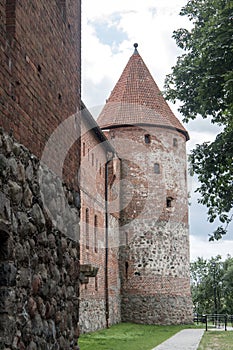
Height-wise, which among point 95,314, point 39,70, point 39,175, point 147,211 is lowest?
point 95,314

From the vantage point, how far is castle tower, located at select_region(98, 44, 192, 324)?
96.6 feet

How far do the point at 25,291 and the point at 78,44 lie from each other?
159 inches

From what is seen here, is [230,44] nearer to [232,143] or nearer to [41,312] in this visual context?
[232,143]

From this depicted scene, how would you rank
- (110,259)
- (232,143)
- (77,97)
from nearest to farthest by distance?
1. (77,97)
2. (232,143)
3. (110,259)

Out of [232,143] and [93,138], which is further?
[93,138]

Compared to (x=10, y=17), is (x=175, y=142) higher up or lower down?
higher up

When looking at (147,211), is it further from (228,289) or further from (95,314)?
(228,289)

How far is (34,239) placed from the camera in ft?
18.8

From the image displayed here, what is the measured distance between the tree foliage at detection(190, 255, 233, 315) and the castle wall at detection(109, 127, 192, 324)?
2393 centimetres

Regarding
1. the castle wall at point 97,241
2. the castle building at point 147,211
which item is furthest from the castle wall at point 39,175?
the castle building at point 147,211

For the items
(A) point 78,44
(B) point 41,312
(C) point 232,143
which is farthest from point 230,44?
(B) point 41,312

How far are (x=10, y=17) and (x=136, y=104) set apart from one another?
86.5 ft

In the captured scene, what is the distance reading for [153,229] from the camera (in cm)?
3003

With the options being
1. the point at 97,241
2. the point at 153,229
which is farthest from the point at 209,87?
the point at 153,229
